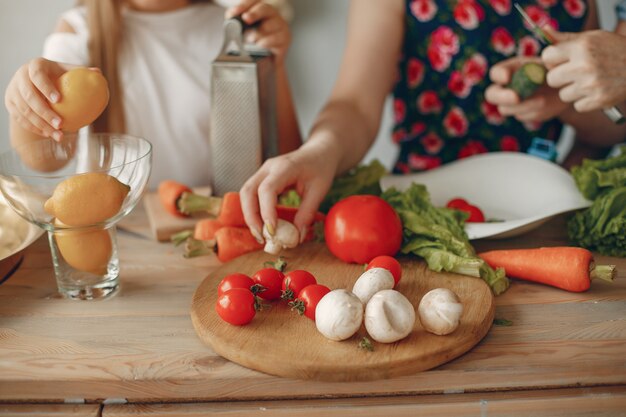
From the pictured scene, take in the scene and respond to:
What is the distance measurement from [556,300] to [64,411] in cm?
75

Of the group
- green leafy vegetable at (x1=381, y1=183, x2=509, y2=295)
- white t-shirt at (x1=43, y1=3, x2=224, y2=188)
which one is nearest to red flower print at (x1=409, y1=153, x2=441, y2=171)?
green leafy vegetable at (x1=381, y1=183, x2=509, y2=295)

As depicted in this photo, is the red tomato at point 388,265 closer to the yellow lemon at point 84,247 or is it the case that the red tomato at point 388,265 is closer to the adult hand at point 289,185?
the adult hand at point 289,185

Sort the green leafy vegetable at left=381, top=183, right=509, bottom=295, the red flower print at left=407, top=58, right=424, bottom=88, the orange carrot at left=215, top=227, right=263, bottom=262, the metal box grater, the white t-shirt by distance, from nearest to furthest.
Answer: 1. the green leafy vegetable at left=381, top=183, right=509, bottom=295
2. the orange carrot at left=215, top=227, right=263, bottom=262
3. the metal box grater
4. the red flower print at left=407, top=58, right=424, bottom=88
5. the white t-shirt

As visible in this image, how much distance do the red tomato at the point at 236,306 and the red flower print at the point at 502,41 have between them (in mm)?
1067

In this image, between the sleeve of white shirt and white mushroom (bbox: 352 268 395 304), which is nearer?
white mushroom (bbox: 352 268 395 304)

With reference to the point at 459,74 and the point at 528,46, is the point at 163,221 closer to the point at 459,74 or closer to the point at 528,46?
the point at 459,74

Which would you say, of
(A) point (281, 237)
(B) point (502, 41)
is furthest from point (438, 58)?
(A) point (281, 237)

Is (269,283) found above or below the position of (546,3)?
below

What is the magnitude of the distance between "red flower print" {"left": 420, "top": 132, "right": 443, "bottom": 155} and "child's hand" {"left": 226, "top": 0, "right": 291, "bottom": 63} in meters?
0.46

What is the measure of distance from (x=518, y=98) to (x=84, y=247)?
913mm

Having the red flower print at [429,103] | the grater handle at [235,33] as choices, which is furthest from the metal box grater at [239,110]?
the red flower print at [429,103]

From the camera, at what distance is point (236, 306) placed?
929 millimetres

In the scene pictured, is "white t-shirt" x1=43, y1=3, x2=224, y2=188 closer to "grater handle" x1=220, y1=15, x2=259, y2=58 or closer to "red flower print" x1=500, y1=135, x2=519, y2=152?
"grater handle" x1=220, y1=15, x2=259, y2=58

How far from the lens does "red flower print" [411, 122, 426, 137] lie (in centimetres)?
180
